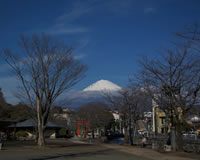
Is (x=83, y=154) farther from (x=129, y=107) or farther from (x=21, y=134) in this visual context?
(x=21, y=134)

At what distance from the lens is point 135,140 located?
117 feet

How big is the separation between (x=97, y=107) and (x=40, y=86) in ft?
87.4

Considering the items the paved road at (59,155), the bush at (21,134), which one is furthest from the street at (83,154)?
the bush at (21,134)

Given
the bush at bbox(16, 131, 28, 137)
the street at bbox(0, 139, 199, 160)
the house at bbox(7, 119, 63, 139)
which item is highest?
the house at bbox(7, 119, 63, 139)

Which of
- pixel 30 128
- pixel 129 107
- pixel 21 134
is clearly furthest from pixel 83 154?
pixel 30 128

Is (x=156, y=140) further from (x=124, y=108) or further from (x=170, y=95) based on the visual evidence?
(x=170, y=95)

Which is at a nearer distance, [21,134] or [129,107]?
[129,107]

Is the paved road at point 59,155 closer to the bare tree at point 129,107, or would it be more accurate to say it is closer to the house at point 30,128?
the bare tree at point 129,107

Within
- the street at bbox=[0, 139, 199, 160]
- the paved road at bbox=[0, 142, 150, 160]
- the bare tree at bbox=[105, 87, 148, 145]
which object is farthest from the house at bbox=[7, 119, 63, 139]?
the paved road at bbox=[0, 142, 150, 160]

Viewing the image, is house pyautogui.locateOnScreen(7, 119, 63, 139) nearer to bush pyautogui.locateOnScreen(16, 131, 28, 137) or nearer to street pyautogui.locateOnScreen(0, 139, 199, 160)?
bush pyautogui.locateOnScreen(16, 131, 28, 137)

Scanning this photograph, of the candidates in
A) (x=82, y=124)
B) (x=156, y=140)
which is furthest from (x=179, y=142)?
(x=82, y=124)

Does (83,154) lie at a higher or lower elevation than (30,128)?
lower

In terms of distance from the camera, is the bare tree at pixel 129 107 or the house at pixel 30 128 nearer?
the bare tree at pixel 129 107

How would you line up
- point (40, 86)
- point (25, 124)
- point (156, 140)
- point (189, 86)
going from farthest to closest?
point (25, 124) < point (156, 140) < point (40, 86) < point (189, 86)
